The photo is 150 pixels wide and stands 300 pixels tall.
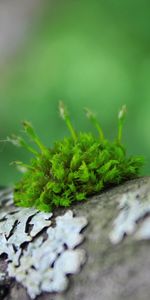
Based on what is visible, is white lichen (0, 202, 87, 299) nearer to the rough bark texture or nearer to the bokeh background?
the rough bark texture

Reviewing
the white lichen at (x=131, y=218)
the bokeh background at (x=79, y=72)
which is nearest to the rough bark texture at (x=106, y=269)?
the white lichen at (x=131, y=218)

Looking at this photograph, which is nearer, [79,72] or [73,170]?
[73,170]

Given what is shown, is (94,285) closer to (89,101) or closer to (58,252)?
(58,252)

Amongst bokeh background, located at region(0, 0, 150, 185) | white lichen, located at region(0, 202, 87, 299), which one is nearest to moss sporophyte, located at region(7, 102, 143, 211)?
white lichen, located at region(0, 202, 87, 299)

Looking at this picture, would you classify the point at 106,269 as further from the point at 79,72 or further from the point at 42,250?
the point at 79,72

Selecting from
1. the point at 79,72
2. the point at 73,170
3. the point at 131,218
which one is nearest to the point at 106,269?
the point at 131,218

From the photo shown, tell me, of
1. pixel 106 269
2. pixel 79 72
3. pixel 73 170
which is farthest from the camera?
pixel 79 72
